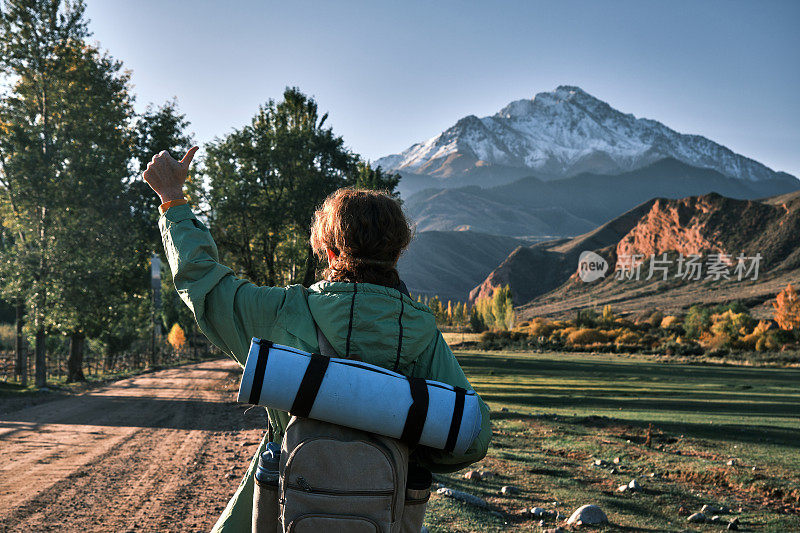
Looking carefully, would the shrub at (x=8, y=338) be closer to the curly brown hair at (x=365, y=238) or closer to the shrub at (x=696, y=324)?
the curly brown hair at (x=365, y=238)

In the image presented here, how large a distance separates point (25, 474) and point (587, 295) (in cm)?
14670

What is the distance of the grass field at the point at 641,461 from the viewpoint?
5914 mm

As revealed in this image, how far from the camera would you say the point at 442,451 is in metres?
1.97

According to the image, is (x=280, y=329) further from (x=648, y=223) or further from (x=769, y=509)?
(x=648, y=223)

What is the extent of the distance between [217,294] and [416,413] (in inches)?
30.4

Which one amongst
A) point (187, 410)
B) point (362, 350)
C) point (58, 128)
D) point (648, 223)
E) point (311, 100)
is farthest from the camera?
point (648, 223)

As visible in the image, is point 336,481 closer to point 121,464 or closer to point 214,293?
point 214,293

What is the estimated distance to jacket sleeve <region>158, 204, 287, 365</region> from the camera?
1958mm

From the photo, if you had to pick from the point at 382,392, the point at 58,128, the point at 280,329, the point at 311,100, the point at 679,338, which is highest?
the point at 311,100

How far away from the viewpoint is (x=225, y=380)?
23.9 metres

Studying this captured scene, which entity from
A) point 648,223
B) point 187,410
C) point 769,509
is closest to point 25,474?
point 187,410

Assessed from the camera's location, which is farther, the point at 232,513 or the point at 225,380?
the point at 225,380

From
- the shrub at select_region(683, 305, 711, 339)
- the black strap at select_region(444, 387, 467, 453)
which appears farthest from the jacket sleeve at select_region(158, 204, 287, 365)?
the shrub at select_region(683, 305, 711, 339)

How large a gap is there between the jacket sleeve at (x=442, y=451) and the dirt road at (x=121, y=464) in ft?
15.1
